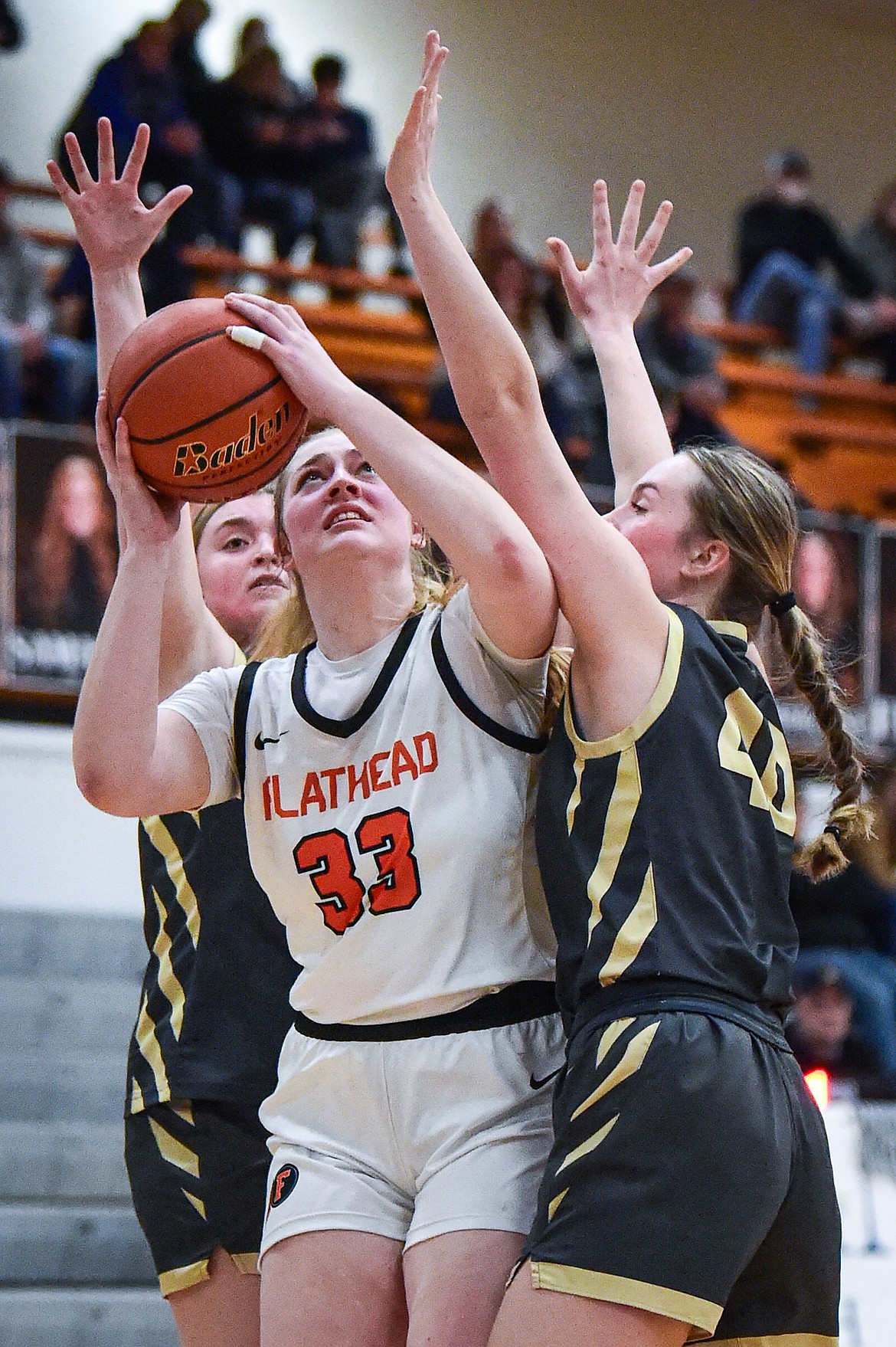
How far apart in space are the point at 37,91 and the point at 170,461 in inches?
436

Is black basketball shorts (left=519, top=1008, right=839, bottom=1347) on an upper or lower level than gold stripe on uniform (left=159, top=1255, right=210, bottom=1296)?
upper

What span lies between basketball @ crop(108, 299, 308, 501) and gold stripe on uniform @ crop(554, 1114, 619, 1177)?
1.18 meters

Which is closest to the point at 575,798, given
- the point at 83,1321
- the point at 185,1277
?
the point at 185,1277

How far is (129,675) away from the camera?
101 inches

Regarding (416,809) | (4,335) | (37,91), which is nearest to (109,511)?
(4,335)

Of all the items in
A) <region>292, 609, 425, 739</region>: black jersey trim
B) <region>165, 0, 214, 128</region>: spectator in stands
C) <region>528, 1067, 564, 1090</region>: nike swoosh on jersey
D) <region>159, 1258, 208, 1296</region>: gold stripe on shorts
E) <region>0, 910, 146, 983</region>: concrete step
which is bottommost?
<region>0, 910, 146, 983</region>: concrete step

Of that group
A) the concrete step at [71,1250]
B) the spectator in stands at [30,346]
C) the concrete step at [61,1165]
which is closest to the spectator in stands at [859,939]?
the concrete step at [61,1165]

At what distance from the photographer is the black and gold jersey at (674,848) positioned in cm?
233

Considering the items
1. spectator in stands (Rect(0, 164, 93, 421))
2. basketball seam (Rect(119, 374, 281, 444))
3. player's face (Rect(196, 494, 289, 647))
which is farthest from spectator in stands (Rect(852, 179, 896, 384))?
basketball seam (Rect(119, 374, 281, 444))

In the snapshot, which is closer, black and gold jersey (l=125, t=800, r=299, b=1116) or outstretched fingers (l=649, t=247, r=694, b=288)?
black and gold jersey (l=125, t=800, r=299, b=1116)

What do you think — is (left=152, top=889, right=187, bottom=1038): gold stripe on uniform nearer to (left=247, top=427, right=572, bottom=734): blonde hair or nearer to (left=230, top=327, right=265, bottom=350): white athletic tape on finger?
(left=247, top=427, right=572, bottom=734): blonde hair

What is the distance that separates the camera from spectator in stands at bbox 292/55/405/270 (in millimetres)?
12516

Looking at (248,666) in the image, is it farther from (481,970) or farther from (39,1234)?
(39,1234)

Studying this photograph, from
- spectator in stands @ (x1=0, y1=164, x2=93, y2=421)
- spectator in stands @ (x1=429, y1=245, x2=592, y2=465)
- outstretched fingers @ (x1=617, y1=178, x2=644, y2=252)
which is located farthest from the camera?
spectator in stands @ (x1=429, y1=245, x2=592, y2=465)
